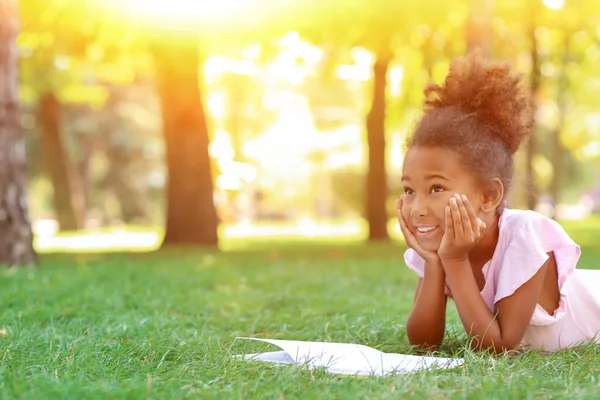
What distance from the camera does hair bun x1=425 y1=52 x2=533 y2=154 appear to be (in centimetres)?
345

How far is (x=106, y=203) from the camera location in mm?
32031

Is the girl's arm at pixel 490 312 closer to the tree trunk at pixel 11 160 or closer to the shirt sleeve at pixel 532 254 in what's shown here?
the shirt sleeve at pixel 532 254

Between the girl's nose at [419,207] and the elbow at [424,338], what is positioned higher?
the girl's nose at [419,207]

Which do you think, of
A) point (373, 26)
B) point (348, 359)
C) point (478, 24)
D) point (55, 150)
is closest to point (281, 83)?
point (55, 150)

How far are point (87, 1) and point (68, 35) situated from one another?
74.6 inches

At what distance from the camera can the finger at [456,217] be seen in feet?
10.4

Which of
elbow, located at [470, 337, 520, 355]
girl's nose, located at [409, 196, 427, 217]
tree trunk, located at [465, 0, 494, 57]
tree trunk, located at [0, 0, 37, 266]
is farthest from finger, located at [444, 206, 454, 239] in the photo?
tree trunk, located at [465, 0, 494, 57]

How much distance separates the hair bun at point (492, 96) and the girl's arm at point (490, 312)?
2.00 ft

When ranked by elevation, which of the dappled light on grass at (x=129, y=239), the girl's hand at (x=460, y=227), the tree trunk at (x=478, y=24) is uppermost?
the tree trunk at (x=478, y=24)

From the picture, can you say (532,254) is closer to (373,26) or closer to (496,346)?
(496,346)

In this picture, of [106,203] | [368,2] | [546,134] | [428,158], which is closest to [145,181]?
[106,203]

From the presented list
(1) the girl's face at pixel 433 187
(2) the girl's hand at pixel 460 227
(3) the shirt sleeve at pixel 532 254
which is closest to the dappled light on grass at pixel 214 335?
(3) the shirt sleeve at pixel 532 254

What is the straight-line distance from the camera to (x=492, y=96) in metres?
3.47

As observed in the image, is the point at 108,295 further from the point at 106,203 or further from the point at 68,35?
the point at 106,203
